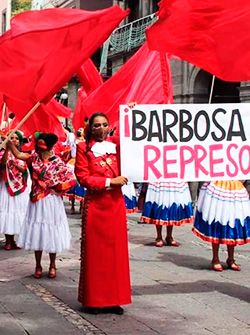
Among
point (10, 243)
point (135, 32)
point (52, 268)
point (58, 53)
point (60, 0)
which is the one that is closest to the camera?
point (58, 53)

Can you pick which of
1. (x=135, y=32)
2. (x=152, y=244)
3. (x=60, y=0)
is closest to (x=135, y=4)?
(x=135, y=32)

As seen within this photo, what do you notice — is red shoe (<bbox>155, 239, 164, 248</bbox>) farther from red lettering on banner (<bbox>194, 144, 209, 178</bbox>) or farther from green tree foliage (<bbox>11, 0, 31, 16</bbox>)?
green tree foliage (<bbox>11, 0, 31, 16</bbox>)

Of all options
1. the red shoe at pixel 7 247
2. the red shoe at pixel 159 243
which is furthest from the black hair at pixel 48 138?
the red shoe at pixel 159 243

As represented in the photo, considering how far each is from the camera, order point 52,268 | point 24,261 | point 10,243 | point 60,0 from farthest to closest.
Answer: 1. point 60,0
2. point 10,243
3. point 24,261
4. point 52,268

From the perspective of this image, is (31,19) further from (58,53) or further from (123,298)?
(123,298)

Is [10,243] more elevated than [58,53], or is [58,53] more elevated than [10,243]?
[58,53]

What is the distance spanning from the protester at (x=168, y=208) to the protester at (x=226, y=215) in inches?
78.0

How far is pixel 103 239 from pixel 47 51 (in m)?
1.79

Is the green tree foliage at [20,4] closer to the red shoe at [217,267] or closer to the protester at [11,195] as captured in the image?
the protester at [11,195]

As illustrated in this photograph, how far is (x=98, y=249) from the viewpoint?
6.52m

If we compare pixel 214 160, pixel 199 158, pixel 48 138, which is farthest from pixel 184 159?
pixel 48 138

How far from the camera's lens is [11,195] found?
1058cm

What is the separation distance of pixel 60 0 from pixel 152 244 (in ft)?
106

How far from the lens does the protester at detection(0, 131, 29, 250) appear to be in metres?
10.4
